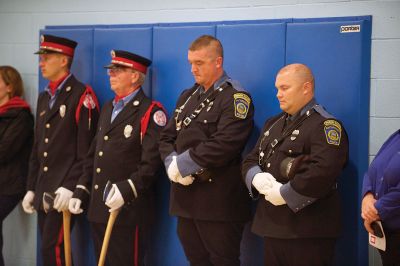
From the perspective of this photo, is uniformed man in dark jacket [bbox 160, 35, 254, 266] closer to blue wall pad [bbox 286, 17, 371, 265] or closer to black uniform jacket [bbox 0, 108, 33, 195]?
blue wall pad [bbox 286, 17, 371, 265]

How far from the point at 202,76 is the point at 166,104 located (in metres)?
0.66

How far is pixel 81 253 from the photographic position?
16.5 feet

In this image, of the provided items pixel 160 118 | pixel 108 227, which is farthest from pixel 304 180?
pixel 108 227

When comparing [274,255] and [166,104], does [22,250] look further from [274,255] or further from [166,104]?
[274,255]

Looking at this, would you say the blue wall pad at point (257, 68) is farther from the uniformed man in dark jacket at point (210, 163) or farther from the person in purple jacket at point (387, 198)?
the person in purple jacket at point (387, 198)

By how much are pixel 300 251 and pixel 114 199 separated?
127 centimetres

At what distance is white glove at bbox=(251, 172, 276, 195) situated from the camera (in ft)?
11.9

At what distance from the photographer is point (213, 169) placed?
404 cm

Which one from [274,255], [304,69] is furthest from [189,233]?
[304,69]

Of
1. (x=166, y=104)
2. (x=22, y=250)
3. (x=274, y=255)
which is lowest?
(x=22, y=250)

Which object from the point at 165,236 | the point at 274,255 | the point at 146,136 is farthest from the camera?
the point at 165,236

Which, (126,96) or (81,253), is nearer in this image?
(126,96)

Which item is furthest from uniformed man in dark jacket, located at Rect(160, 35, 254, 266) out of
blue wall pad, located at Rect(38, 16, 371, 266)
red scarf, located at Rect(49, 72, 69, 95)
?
red scarf, located at Rect(49, 72, 69, 95)

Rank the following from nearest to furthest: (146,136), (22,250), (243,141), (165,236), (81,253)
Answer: (243,141), (146,136), (165,236), (81,253), (22,250)
